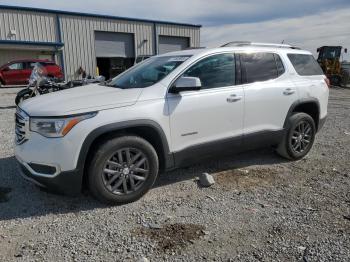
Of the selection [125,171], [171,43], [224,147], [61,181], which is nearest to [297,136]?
[224,147]

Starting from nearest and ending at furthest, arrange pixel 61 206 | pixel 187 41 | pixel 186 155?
1. pixel 61 206
2. pixel 186 155
3. pixel 187 41

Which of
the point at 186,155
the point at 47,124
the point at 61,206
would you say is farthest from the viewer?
the point at 186,155

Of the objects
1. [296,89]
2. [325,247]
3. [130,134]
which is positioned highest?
[296,89]

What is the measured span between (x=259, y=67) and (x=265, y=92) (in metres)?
0.39

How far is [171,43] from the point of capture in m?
31.7

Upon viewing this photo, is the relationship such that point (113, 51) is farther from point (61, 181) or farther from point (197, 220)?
point (197, 220)

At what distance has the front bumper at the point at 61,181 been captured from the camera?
11.8 feet

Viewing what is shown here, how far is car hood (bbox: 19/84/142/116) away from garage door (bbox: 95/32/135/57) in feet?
81.1

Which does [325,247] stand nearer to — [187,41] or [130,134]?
[130,134]

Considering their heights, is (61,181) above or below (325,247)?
above

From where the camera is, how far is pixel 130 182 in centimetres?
398

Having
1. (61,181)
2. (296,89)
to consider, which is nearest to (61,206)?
(61,181)

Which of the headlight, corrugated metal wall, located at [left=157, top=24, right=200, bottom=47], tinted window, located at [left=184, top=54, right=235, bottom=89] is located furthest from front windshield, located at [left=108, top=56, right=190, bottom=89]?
corrugated metal wall, located at [left=157, top=24, right=200, bottom=47]

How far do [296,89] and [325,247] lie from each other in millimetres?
2827
